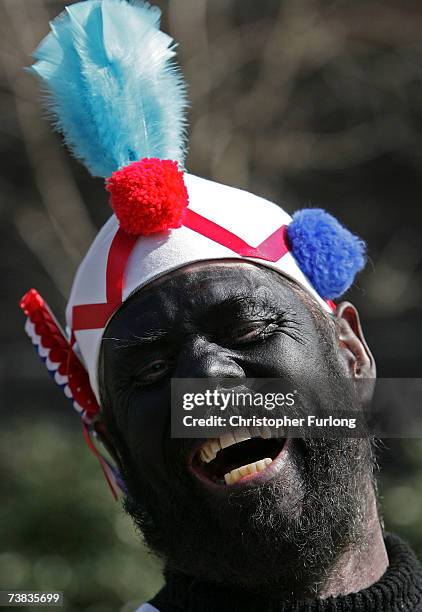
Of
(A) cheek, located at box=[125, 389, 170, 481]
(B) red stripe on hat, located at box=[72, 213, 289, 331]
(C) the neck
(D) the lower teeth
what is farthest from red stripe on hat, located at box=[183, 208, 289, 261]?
(C) the neck

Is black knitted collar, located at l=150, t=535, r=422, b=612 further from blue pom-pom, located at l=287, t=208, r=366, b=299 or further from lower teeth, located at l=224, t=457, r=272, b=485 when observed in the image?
blue pom-pom, located at l=287, t=208, r=366, b=299

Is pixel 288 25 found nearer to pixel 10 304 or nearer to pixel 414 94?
pixel 414 94

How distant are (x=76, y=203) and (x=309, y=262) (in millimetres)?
3784

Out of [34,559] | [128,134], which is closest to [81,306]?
[128,134]

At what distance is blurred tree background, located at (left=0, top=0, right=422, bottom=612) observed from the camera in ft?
18.7

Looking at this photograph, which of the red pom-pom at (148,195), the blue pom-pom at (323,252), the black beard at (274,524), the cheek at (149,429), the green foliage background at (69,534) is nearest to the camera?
the black beard at (274,524)

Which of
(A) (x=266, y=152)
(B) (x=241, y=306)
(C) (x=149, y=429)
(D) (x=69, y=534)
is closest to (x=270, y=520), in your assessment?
(C) (x=149, y=429)

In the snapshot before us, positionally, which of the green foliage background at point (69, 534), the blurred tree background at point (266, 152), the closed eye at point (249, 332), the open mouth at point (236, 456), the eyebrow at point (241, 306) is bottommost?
the green foliage background at point (69, 534)

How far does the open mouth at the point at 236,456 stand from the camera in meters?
2.13

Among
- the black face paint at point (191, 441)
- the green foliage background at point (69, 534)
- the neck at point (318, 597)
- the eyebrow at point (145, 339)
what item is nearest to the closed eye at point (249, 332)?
the black face paint at point (191, 441)

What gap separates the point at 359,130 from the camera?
598cm

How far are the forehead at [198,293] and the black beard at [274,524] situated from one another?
352 millimetres

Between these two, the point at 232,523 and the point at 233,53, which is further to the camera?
the point at 233,53

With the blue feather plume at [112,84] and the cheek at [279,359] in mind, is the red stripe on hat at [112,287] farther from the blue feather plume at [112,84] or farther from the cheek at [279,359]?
the cheek at [279,359]
